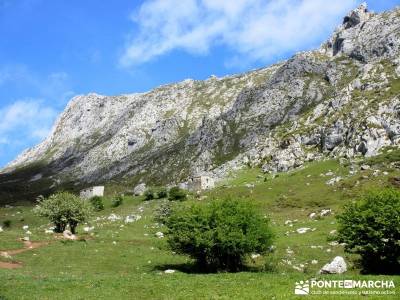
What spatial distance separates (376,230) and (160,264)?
2073 cm

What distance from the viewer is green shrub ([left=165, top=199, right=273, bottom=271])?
41.3 metres

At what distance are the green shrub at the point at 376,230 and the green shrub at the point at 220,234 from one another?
737cm

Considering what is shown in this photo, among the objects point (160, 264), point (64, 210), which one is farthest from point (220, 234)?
point (64, 210)

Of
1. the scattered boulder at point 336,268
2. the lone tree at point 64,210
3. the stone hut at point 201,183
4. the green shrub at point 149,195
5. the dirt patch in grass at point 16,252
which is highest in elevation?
the stone hut at point 201,183

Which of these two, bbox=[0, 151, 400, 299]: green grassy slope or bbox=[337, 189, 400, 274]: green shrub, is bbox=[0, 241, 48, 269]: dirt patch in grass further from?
bbox=[337, 189, 400, 274]: green shrub

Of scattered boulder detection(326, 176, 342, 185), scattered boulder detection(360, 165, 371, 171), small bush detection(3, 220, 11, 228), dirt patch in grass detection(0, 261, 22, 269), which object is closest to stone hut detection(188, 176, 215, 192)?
scattered boulder detection(326, 176, 342, 185)

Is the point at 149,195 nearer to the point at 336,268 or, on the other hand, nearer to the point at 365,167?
the point at 365,167

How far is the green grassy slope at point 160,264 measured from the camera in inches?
1169

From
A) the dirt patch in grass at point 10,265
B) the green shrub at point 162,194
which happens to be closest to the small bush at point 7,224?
the green shrub at point 162,194

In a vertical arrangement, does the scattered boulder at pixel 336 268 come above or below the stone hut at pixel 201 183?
below

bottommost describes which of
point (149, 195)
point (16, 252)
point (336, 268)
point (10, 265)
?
point (336, 268)

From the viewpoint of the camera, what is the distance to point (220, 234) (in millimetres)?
40906

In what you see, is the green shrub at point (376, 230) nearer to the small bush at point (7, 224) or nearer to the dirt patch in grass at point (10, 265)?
the dirt patch in grass at point (10, 265)

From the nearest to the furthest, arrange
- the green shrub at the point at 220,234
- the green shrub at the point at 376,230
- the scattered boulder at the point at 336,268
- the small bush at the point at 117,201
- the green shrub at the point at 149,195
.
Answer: the green shrub at the point at 376,230 < the scattered boulder at the point at 336,268 < the green shrub at the point at 220,234 < the small bush at the point at 117,201 < the green shrub at the point at 149,195
